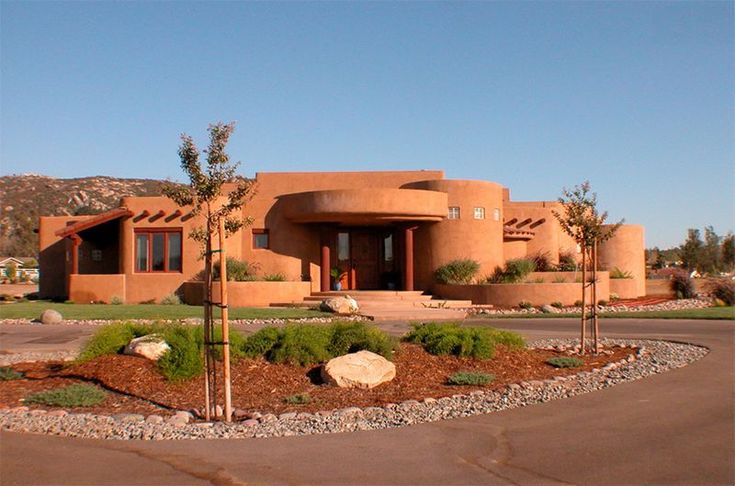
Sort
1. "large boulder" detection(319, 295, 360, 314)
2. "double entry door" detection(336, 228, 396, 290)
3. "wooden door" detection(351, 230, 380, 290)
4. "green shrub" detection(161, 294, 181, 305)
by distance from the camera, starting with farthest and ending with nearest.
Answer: "wooden door" detection(351, 230, 380, 290) < "double entry door" detection(336, 228, 396, 290) < "green shrub" detection(161, 294, 181, 305) < "large boulder" detection(319, 295, 360, 314)

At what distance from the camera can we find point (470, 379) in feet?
36.2

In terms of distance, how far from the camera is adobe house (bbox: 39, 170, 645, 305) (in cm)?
2973

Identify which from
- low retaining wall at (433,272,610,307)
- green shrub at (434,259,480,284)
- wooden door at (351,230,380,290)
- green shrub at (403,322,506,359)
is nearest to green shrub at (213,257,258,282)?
wooden door at (351,230,380,290)

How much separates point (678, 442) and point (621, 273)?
27193 millimetres

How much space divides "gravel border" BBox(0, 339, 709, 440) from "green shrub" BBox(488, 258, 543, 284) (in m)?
19.4

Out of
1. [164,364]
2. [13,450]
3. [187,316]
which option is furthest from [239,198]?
[187,316]

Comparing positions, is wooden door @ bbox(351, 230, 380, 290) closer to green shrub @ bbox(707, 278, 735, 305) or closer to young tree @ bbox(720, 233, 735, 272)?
green shrub @ bbox(707, 278, 735, 305)

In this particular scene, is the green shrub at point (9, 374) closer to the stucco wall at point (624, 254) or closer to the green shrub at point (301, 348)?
the green shrub at point (301, 348)

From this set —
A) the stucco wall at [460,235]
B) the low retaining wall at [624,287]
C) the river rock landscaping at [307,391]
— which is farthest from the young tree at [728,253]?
the river rock landscaping at [307,391]

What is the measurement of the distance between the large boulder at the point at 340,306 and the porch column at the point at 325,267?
4.59 m

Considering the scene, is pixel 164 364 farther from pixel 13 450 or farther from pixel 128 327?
pixel 13 450

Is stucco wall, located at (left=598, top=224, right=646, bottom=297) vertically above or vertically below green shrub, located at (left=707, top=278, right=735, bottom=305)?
above

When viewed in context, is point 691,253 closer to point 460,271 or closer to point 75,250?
point 460,271

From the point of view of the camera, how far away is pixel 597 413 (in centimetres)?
877
